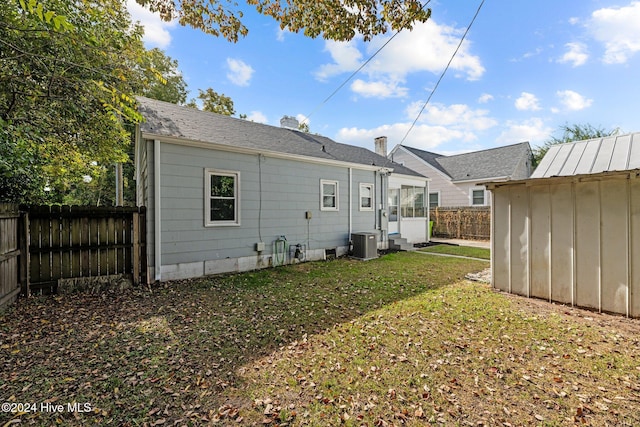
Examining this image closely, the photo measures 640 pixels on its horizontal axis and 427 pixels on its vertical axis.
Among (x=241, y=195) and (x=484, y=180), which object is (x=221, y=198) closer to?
(x=241, y=195)

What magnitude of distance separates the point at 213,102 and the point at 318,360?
69.7 feet

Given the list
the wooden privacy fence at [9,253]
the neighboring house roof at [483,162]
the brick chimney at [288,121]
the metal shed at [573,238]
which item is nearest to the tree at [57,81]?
the wooden privacy fence at [9,253]

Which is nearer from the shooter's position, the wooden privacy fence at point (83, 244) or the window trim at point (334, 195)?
the wooden privacy fence at point (83, 244)

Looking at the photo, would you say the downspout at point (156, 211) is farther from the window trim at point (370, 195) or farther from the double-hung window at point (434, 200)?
the double-hung window at point (434, 200)

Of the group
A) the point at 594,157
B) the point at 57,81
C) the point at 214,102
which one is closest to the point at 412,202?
the point at 594,157

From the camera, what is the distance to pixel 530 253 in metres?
5.26

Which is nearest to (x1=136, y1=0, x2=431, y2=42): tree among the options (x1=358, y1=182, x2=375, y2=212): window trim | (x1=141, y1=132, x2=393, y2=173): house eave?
(x1=141, y1=132, x2=393, y2=173): house eave

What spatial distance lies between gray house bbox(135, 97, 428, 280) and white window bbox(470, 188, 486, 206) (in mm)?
9028

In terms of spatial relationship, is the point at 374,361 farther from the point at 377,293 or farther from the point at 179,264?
the point at 179,264

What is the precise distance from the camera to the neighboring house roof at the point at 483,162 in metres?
17.2

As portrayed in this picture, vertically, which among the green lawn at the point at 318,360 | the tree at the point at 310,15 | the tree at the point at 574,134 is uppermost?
the tree at the point at 574,134

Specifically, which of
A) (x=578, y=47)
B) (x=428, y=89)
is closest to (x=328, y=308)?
(x=428, y=89)

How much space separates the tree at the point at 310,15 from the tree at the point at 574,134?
23.9 m

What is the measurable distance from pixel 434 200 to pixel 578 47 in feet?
38.1
